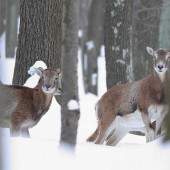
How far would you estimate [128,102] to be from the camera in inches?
459

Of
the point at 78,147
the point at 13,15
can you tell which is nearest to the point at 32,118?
the point at 78,147

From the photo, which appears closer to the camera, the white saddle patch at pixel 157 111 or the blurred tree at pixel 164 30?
the white saddle patch at pixel 157 111

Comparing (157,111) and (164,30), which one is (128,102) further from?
(164,30)

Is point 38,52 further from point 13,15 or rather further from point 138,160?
point 13,15

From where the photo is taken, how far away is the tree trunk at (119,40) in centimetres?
1463

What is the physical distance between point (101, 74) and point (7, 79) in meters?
16.4

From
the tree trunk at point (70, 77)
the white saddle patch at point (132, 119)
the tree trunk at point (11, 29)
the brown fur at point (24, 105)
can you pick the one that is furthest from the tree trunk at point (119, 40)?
the tree trunk at point (11, 29)

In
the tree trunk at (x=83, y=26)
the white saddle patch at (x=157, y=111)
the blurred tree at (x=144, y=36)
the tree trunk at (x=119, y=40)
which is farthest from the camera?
the tree trunk at (x=83, y=26)

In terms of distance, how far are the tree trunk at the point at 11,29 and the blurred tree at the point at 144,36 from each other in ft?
30.6

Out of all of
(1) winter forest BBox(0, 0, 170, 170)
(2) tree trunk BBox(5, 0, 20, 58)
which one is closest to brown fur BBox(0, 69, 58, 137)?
(1) winter forest BBox(0, 0, 170, 170)

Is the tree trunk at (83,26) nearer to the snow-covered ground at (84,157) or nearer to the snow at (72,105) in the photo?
the snow-covered ground at (84,157)

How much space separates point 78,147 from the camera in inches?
359

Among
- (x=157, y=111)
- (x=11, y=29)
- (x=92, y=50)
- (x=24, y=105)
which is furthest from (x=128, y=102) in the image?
(x=11, y=29)

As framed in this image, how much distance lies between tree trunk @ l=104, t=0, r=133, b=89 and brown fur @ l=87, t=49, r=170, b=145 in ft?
8.67
